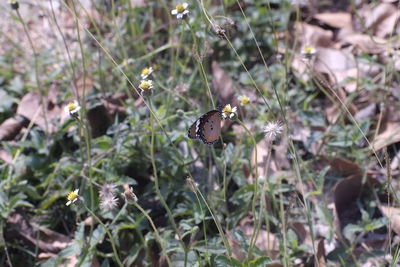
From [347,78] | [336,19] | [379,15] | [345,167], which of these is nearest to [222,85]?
[347,78]

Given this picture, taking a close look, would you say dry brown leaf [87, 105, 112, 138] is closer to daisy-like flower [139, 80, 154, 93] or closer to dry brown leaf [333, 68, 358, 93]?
daisy-like flower [139, 80, 154, 93]

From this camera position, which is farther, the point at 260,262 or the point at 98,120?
the point at 98,120

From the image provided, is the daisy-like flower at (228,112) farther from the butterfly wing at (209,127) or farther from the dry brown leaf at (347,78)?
the dry brown leaf at (347,78)

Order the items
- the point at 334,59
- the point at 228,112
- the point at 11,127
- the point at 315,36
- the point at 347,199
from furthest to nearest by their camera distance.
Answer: the point at 315,36 < the point at 334,59 < the point at 11,127 < the point at 347,199 < the point at 228,112

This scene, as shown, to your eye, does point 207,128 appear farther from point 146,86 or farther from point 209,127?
point 146,86

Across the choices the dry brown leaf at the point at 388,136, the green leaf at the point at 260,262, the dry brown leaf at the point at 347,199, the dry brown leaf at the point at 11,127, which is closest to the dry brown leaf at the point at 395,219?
the dry brown leaf at the point at 347,199

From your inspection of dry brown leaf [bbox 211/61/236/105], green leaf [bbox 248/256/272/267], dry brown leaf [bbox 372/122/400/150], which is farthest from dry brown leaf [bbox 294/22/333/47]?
green leaf [bbox 248/256/272/267]

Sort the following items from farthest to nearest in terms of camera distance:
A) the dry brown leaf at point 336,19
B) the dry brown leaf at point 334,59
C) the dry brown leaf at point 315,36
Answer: the dry brown leaf at point 336,19, the dry brown leaf at point 315,36, the dry brown leaf at point 334,59

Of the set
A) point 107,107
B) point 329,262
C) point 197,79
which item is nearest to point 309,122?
point 197,79
